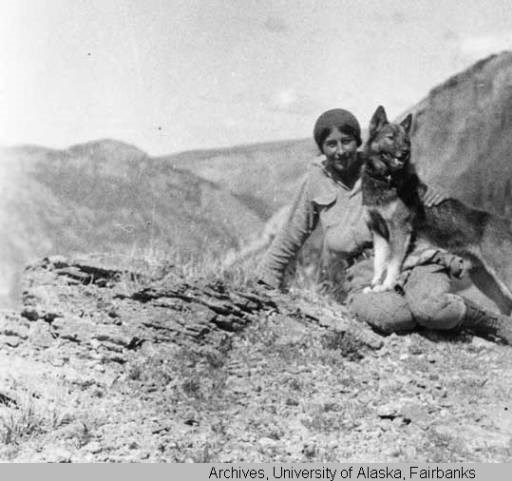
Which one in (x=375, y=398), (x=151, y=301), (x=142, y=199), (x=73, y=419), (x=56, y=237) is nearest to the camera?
(x=73, y=419)

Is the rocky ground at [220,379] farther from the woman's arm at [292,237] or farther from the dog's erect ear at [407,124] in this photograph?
the dog's erect ear at [407,124]


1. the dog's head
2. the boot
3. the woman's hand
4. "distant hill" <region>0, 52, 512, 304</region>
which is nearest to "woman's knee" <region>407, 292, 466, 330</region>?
the boot

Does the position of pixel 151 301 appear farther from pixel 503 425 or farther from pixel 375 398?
pixel 503 425

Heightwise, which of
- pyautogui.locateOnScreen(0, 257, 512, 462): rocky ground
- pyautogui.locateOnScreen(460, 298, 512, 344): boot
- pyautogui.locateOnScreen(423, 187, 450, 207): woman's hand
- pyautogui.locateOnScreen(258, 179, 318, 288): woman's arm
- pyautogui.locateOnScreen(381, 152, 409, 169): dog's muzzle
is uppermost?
pyautogui.locateOnScreen(381, 152, 409, 169): dog's muzzle

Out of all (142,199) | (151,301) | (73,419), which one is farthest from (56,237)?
(73,419)

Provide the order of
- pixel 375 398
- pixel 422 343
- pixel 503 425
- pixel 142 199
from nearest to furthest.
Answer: pixel 503 425 < pixel 375 398 < pixel 422 343 < pixel 142 199

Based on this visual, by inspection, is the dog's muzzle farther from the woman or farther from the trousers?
the trousers

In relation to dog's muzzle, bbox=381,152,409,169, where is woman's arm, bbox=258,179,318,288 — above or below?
below

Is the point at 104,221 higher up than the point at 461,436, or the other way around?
the point at 104,221
